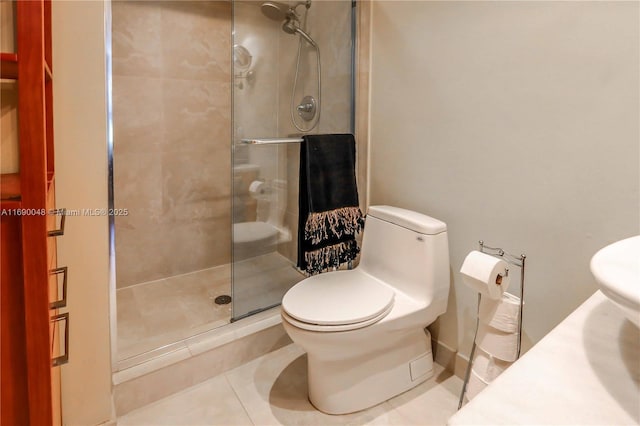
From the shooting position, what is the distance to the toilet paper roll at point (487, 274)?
1438 millimetres

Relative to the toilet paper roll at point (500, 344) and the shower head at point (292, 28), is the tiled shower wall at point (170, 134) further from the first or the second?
the toilet paper roll at point (500, 344)

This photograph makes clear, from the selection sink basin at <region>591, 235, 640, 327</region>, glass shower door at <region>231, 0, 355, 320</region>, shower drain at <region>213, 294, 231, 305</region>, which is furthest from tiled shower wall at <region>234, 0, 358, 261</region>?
sink basin at <region>591, 235, 640, 327</region>

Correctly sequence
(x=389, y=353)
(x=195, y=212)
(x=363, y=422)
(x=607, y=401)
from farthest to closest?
1. (x=195, y=212)
2. (x=389, y=353)
3. (x=363, y=422)
4. (x=607, y=401)

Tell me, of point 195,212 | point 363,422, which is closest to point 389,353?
point 363,422

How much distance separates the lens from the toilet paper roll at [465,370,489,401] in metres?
1.55

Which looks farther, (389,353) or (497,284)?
(389,353)

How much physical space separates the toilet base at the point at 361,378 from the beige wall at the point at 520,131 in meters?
0.31

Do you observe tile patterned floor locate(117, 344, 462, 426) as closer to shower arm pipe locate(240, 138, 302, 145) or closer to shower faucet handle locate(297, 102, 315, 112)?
shower arm pipe locate(240, 138, 302, 145)

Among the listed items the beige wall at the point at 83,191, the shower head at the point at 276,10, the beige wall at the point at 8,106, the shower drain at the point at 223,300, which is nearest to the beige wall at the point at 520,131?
the shower head at the point at 276,10

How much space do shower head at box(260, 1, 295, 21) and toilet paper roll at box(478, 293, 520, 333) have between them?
5.45ft

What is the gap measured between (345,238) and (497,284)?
2.60 ft

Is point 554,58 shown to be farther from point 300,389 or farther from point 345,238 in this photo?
point 300,389

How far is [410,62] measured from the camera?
74.3 inches

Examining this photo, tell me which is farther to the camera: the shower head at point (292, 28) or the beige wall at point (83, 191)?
the shower head at point (292, 28)
